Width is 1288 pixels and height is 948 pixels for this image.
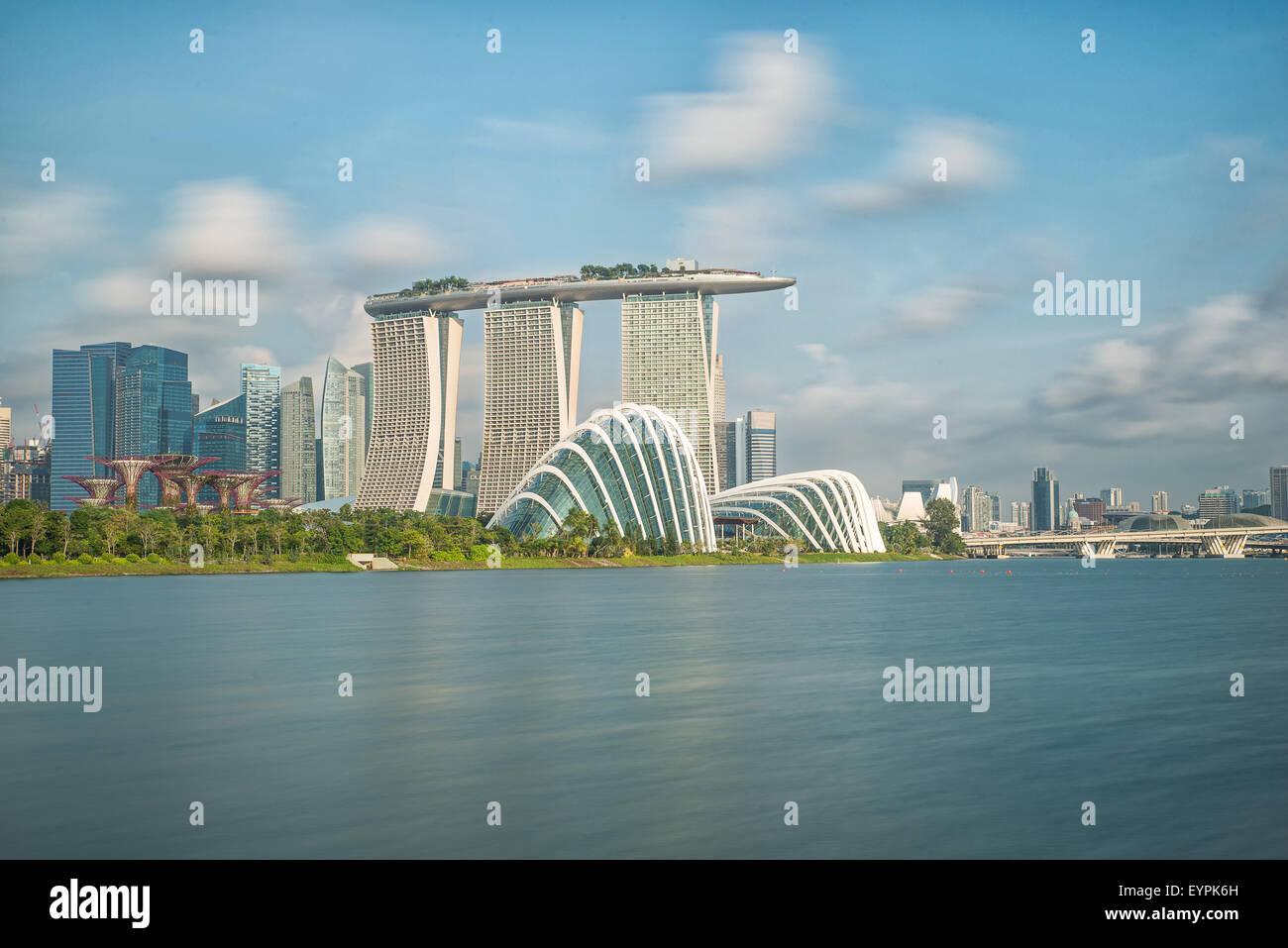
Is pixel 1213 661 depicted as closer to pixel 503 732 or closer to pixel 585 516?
pixel 503 732

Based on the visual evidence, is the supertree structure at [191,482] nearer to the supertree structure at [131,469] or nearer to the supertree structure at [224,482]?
the supertree structure at [224,482]

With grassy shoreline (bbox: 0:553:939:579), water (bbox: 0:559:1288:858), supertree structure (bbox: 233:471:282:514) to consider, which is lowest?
grassy shoreline (bbox: 0:553:939:579)

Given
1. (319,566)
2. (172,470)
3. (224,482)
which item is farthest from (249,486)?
(319,566)

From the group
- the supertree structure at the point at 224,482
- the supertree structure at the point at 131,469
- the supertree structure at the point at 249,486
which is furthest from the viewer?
the supertree structure at the point at 249,486

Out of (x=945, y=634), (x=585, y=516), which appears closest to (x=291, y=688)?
(x=945, y=634)

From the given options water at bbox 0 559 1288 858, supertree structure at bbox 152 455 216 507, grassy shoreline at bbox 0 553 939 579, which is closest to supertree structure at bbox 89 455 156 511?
supertree structure at bbox 152 455 216 507

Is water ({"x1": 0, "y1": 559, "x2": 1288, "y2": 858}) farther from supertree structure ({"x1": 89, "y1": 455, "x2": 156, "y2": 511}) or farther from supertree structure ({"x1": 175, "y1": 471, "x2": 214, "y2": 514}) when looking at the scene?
supertree structure ({"x1": 89, "y1": 455, "x2": 156, "y2": 511})

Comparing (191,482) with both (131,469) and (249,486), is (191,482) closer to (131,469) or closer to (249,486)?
(131,469)

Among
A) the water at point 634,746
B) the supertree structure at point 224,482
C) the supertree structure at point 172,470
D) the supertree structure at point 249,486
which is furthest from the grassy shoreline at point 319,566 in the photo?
the supertree structure at point 172,470
